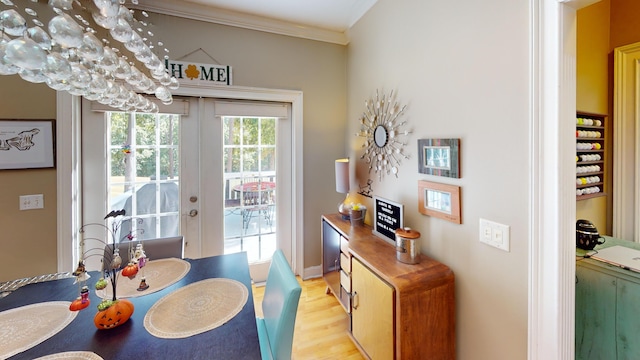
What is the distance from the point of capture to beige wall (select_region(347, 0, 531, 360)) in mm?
1139

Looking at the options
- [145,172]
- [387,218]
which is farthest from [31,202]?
[387,218]

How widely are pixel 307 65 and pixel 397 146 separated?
1433mm

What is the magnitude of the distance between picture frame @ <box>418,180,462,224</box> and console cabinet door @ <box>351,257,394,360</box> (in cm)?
54

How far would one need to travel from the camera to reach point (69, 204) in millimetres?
1978

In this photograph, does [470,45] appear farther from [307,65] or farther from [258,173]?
[258,173]

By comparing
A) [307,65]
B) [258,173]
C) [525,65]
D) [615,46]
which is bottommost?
[258,173]

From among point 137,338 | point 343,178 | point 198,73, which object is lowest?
point 137,338

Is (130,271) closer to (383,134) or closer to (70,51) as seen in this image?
(70,51)

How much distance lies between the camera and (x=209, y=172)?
2482 millimetres

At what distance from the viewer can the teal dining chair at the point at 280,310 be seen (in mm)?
1097

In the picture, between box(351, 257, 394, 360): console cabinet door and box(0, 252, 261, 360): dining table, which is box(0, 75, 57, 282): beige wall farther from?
box(351, 257, 394, 360): console cabinet door

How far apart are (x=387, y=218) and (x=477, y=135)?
2.68 feet

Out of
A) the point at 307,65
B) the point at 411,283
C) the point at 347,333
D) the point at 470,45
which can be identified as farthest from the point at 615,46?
the point at 347,333

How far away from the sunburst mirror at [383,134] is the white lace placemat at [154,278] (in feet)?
5.31
